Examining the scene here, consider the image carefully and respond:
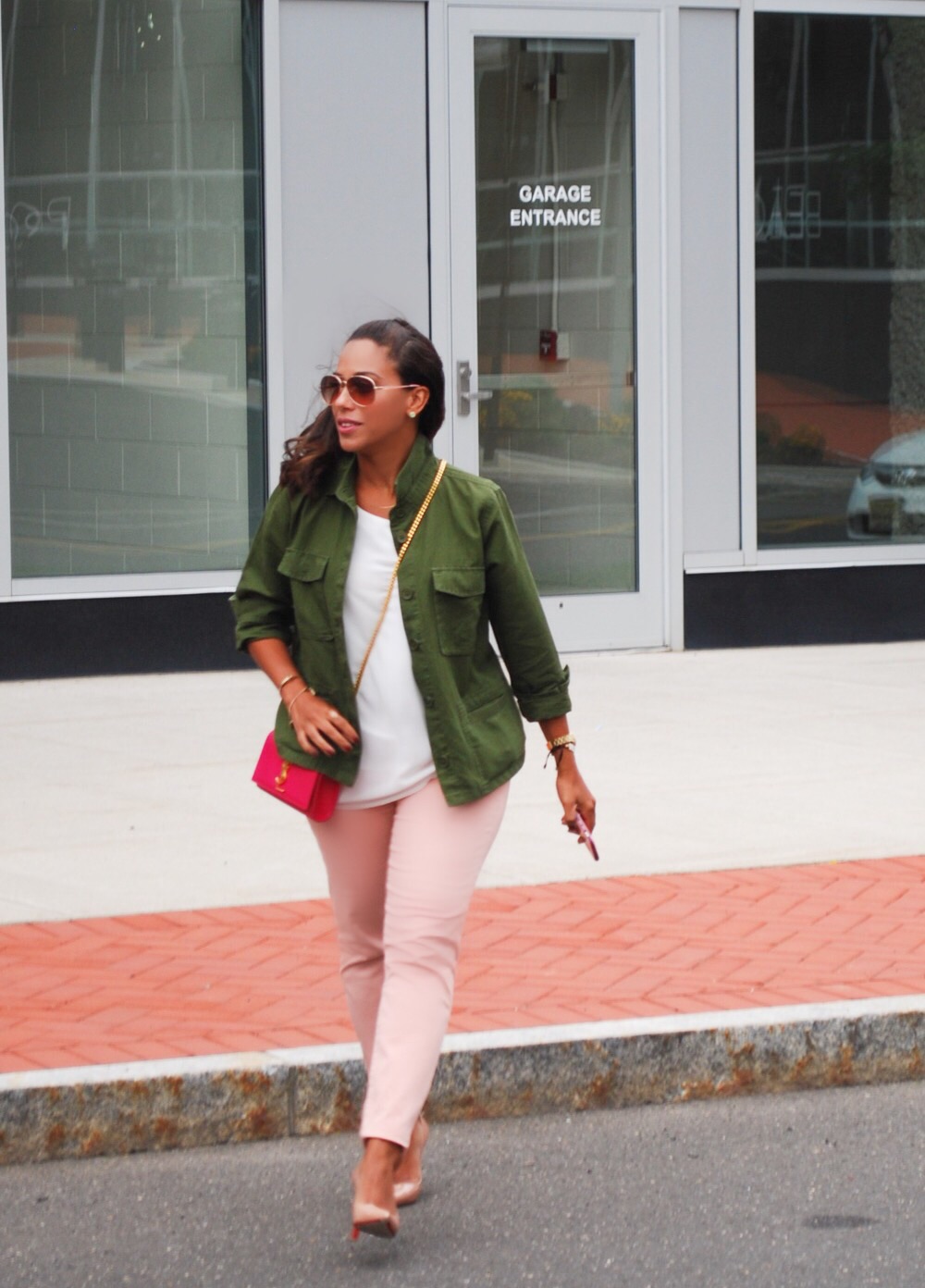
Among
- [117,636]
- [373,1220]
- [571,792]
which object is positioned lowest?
[373,1220]

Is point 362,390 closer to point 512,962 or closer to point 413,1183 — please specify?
point 413,1183

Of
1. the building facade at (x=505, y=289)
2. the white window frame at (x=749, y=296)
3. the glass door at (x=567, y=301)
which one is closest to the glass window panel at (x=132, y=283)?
the building facade at (x=505, y=289)

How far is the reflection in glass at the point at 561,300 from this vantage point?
11586 mm

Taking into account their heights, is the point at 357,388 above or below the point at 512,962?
above

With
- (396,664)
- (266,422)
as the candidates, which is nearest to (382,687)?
(396,664)

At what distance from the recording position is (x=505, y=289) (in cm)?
1162

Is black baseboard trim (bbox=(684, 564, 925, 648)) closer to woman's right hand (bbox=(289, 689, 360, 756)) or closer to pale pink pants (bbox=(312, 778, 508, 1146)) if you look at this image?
pale pink pants (bbox=(312, 778, 508, 1146))

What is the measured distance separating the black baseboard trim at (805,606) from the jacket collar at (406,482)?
779cm

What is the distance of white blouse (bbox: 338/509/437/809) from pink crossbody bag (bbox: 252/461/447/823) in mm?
13

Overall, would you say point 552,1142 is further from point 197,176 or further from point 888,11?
point 888,11

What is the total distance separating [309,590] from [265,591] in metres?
0.14

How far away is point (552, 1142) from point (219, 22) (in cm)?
774

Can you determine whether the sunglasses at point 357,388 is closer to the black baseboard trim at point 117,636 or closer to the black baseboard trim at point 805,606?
the black baseboard trim at point 117,636

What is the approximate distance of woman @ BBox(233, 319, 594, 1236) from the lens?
13.6ft
